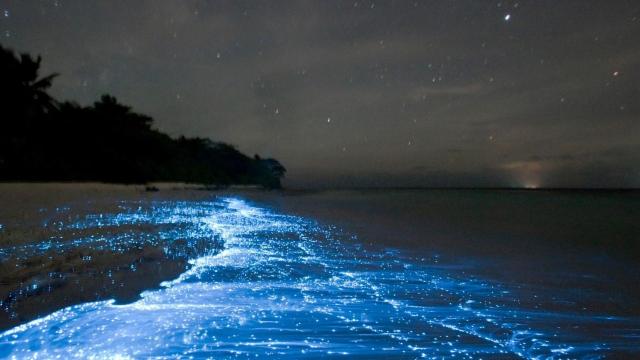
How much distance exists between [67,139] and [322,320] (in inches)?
1211

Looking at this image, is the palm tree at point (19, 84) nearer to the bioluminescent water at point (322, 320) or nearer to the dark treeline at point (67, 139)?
the dark treeline at point (67, 139)

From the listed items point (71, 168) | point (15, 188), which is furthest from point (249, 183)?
point (15, 188)

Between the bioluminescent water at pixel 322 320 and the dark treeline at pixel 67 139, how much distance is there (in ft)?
65.3

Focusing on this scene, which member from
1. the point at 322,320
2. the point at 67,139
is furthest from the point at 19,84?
the point at 322,320

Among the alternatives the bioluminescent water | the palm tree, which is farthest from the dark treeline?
the bioluminescent water

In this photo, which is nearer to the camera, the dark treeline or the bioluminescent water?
the bioluminescent water

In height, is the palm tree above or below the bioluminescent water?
above

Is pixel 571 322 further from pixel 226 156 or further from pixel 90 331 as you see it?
pixel 226 156

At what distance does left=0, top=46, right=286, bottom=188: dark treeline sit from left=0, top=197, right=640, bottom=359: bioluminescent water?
1990 centimetres

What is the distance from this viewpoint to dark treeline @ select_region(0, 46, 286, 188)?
72.3ft

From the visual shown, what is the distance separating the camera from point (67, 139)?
2855 centimetres

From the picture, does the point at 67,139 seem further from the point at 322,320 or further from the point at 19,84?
the point at 322,320

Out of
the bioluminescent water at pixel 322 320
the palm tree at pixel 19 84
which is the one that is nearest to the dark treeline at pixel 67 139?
the palm tree at pixel 19 84

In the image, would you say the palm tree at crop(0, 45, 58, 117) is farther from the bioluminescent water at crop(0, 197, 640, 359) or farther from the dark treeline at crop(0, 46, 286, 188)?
the bioluminescent water at crop(0, 197, 640, 359)
